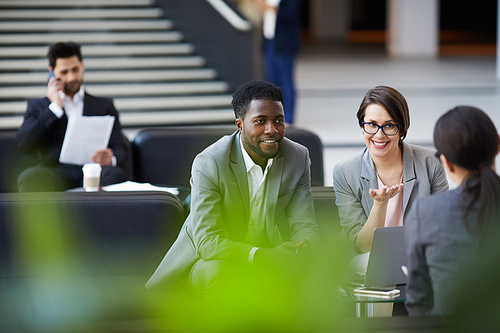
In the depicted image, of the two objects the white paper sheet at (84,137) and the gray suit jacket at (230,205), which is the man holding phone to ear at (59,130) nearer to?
the white paper sheet at (84,137)

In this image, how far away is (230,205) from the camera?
2.19 metres

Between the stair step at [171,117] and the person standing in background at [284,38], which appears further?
the stair step at [171,117]

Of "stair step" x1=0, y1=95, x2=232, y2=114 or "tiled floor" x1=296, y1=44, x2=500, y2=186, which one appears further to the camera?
"stair step" x1=0, y1=95, x2=232, y2=114

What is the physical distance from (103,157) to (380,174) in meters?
1.75

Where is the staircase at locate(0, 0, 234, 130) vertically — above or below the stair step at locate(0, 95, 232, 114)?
above

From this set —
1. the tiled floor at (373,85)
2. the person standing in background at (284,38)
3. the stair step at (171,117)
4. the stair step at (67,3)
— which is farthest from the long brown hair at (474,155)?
the stair step at (67,3)

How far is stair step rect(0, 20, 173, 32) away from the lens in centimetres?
812

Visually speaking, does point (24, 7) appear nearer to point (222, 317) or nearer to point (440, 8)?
point (222, 317)

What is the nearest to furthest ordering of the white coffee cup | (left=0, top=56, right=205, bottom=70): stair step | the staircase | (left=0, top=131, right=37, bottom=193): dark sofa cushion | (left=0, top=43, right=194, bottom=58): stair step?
the white coffee cup → (left=0, top=131, right=37, bottom=193): dark sofa cushion → the staircase → (left=0, top=56, right=205, bottom=70): stair step → (left=0, top=43, right=194, bottom=58): stair step

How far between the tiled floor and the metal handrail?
1.22m

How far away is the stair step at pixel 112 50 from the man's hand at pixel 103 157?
4.68 meters

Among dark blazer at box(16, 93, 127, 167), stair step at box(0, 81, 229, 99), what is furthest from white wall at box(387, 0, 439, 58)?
Result: dark blazer at box(16, 93, 127, 167)

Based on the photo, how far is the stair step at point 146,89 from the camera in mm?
7070

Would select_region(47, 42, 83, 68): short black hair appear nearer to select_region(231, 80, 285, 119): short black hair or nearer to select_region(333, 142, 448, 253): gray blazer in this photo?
select_region(231, 80, 285, 119): short black hair
